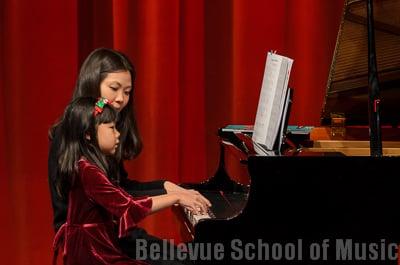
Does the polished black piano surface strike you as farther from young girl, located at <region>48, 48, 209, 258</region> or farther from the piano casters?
young girl, located at <region>48, 48, 209, 258</region>

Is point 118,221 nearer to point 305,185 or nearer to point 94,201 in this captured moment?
point 94,201

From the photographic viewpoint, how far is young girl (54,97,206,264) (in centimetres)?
196

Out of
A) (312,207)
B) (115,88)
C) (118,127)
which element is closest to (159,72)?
(118,127)

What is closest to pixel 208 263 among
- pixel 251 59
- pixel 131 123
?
pixel 131 123

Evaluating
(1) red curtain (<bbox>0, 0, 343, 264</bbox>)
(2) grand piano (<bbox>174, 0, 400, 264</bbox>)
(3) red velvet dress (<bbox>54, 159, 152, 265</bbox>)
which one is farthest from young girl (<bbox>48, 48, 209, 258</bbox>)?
(1) red curtain (<bbox>0, 0, 343, 264</bbox>)

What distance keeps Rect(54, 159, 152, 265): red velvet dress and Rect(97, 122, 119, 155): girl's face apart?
3.8 inches

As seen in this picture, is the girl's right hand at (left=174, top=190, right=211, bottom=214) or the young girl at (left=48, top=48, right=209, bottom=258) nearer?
the girl's right hand at (left=174, top=190, right=211, bottom=214)

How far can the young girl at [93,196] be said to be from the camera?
1962 mm

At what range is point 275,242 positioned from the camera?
1921mm

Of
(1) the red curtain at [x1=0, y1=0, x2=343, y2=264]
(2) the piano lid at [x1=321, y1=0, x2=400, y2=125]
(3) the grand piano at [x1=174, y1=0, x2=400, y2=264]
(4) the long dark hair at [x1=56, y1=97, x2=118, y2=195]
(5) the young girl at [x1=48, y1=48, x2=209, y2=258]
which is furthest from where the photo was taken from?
(1) the red curtain at [x1=0, y1=0, x2=343, y2=264]

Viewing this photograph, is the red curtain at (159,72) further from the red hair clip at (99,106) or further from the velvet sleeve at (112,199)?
the velvet sleeve at (112,199)

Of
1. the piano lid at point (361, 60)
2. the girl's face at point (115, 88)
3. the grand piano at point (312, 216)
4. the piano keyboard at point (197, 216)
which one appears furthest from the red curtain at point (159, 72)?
the grand piano at point (312, 216)

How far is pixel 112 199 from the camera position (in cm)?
194

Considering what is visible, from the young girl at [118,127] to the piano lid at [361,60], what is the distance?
2.48 ft
